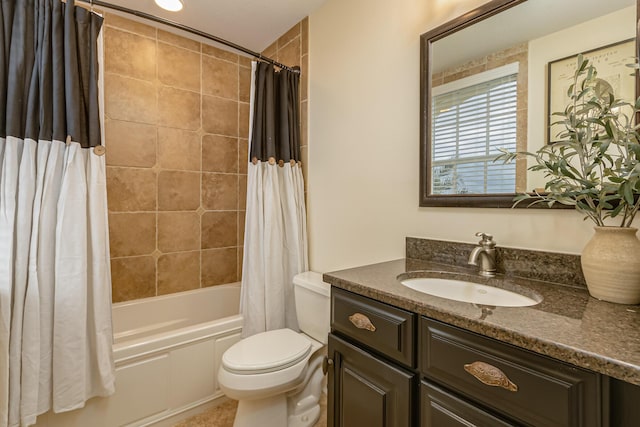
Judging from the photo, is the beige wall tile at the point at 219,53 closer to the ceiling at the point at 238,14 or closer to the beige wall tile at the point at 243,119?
the ceiling at the point at 238,14

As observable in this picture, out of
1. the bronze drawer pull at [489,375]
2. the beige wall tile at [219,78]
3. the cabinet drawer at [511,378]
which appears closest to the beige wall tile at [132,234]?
the beige wall tile at [219,78]

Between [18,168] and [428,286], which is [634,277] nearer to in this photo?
[428,286]

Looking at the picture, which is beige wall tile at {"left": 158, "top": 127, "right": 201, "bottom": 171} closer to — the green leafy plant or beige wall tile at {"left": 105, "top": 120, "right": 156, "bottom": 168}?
beige wall tile at {"left": 105, "top": 120, "right": 156, "bottom": 168}

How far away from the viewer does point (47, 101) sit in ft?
4.36

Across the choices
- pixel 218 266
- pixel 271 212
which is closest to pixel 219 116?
pixel 271 212

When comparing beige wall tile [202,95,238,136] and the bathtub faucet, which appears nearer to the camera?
the bathtub faucet

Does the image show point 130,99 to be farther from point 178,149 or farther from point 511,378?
point 511,378

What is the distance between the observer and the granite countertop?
522 millimetres

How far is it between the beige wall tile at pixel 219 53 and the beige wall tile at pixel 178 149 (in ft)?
2.23

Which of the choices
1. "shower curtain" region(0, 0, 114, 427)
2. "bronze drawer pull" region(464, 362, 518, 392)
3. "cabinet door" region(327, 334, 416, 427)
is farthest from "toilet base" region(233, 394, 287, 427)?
"bronze drawer pull" region(464, 362, 518, 392)

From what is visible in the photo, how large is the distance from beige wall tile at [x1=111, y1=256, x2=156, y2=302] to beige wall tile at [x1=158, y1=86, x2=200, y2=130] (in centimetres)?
103

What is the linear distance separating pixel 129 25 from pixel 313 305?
2.28 metres

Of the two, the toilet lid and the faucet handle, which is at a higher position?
the faucet handle

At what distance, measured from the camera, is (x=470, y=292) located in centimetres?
107
